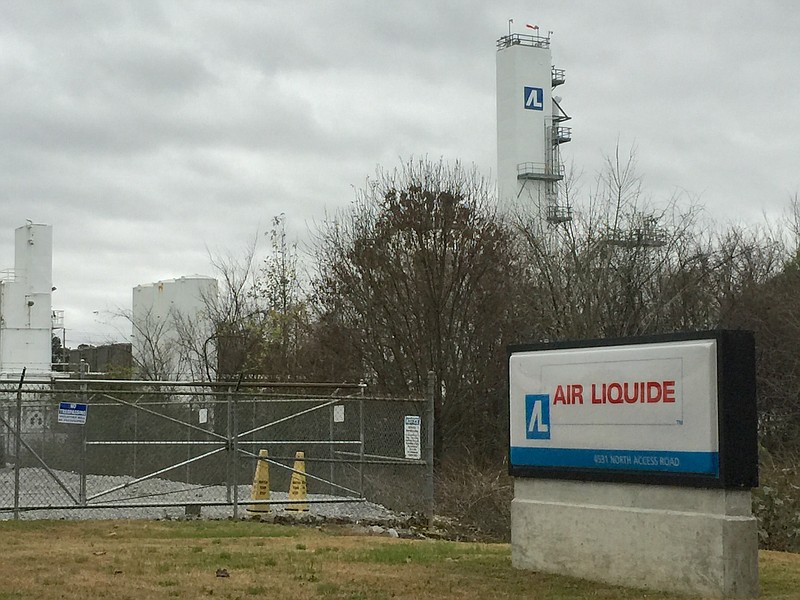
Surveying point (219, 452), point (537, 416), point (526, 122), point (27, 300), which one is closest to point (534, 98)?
point (526, 122)

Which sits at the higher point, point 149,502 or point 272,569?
point 272,569

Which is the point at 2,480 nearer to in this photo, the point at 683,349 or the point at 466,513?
the point at 466,513

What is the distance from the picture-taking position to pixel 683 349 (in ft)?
30.6

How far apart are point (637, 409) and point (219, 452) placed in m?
9.87

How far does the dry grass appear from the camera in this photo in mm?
9234

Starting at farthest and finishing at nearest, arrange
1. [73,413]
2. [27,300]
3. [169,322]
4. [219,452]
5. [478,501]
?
[169,322] < [27,300] < [478,501] < [219,452] < [73,413]

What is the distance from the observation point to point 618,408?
987 cm

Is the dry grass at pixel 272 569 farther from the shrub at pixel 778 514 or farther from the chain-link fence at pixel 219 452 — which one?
the shrub at pixel 778 514

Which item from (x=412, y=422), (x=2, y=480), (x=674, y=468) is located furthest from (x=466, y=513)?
(x=674, y=468)

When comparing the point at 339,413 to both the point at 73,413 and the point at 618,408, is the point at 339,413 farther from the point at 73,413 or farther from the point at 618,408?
the point at 618,408

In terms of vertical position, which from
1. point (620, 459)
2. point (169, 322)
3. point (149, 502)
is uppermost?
point (169, 322)

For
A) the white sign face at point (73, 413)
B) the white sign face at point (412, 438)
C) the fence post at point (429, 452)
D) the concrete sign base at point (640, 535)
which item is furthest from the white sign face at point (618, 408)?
the white sign face at point (73, 413)

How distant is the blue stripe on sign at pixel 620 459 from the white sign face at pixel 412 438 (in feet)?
25.1

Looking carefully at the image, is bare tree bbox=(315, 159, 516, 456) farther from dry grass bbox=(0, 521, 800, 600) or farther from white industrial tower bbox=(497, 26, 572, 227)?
white industrial tower bbox=(497, 26, 572, 227)
